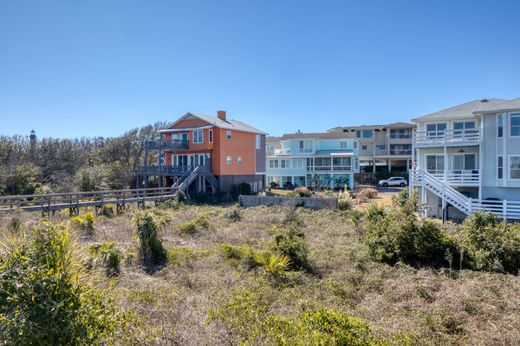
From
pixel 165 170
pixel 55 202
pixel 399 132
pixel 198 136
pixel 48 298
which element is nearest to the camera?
pixel 48 298

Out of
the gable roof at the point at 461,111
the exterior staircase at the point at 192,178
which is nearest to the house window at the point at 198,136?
the exterior staircase at the point at 192,178

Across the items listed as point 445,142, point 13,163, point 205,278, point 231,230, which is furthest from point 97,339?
point 13,163

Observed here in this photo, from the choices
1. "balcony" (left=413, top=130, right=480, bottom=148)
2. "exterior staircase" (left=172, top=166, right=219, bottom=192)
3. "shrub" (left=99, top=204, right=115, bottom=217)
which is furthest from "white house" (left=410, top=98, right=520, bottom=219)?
"shrub" (left=99, top=204, right=115, bottom=217)

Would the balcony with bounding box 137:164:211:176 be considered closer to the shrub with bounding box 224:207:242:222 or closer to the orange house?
the orange house

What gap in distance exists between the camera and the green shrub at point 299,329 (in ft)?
15.4

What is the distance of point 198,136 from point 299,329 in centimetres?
3185

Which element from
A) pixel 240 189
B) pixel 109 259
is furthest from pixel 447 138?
pixel 109 259

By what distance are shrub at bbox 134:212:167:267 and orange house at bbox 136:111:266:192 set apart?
19.6m

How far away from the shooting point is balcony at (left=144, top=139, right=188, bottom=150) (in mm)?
34094

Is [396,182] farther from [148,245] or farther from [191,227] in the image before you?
[148,245]

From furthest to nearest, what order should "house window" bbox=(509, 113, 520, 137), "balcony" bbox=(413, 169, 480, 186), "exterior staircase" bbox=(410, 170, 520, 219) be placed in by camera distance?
"balcony" bbox=(413, 169, 480, 186) < "house window" bbox=(509, 113, 520, 137) < "exterior staircase" bbox=(410, 170, 520, 219)

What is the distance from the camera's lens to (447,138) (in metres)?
23.7

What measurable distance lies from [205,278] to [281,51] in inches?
728

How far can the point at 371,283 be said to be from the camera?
9.22 m
